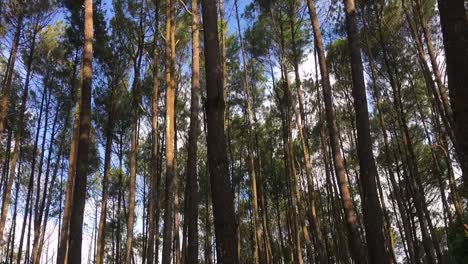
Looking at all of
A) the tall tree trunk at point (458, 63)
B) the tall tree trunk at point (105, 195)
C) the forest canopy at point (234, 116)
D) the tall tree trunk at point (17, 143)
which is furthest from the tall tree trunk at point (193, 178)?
the tall tree trunk at point (17, 143)

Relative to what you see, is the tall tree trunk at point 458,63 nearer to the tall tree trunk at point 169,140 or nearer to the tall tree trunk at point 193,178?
the tall tree trunk at point 193,178

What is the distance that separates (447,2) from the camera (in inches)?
113

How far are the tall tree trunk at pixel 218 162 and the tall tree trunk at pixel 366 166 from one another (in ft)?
8.91

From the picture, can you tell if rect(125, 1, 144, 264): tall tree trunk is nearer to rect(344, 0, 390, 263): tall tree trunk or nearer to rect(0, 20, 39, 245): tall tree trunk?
rect(0, 20, 39, 245): tall tree trunk

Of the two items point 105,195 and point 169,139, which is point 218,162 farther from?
point 105,195

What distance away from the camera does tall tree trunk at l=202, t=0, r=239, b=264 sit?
3.53 metres

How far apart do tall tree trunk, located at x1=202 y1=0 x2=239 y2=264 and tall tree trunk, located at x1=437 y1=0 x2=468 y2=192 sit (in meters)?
1.85

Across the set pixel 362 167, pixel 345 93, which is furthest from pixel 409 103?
pixel 362 167

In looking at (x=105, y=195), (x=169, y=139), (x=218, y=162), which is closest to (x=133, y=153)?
(x=105, y=195)

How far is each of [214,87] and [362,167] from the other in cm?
296

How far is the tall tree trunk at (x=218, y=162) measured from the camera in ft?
11.6

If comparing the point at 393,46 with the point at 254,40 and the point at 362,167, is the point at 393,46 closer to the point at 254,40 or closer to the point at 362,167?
the point at 254,40

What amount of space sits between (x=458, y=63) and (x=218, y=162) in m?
2.10

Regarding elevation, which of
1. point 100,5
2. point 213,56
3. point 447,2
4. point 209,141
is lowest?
point 209,141
